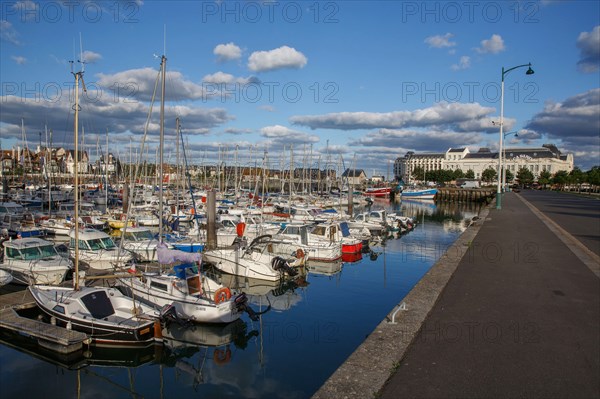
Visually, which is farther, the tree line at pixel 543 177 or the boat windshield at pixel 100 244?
the tree line at pixel 543 177

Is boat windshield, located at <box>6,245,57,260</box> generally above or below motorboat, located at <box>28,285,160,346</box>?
above

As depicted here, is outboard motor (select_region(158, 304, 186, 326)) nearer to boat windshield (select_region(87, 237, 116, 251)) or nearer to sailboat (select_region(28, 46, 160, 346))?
sailboat (select_region(28, 46, 160, 346))

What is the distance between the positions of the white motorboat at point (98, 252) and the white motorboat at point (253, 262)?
4876 millimetres

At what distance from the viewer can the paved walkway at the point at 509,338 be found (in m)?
7.70

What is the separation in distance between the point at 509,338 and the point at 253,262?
623 inches

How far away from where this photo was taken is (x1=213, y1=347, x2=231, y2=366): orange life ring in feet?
44.6

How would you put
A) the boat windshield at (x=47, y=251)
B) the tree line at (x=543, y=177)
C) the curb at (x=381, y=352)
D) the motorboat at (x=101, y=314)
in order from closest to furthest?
the curb at (x=381, y=352) < the motorboat at (x=101, y=314) < the boat windshield at (x=47, y=251) < the tree line at (x=543, y=177)

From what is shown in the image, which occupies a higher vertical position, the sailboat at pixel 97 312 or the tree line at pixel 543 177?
the tree line at pixel 543 177

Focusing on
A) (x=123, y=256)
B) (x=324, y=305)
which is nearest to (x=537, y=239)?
(x=324, y=305)

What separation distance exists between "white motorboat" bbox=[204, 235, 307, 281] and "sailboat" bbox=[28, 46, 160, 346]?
352 inches

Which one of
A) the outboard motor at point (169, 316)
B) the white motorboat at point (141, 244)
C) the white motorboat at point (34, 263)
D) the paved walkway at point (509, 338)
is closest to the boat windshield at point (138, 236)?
the white motorboat at point (141, 244)

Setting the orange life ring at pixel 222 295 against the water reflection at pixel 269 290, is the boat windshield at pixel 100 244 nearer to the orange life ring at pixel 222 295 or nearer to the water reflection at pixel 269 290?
the water reflection at pixel 269 290

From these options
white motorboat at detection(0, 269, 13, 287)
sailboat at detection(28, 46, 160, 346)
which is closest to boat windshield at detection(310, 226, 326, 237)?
sailboat at detection(28, 46, 160, 346)

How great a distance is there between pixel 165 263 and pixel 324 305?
7.15m
